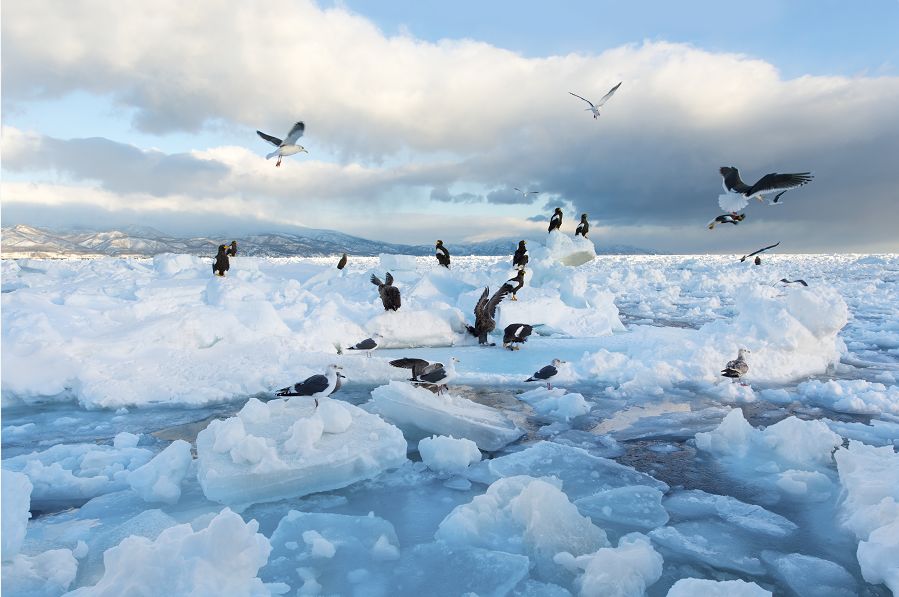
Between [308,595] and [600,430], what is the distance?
4.42 metres

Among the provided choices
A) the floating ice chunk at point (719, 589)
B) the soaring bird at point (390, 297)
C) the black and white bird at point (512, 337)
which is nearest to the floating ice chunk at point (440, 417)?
the floating ice chunk at point (719, 589)

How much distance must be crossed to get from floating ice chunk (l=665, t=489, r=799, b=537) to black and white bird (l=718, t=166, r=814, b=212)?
345cm

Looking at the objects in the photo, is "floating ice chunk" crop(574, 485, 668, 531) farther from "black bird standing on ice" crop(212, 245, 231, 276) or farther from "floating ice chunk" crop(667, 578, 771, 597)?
"black bird standing on ice" crop(212, 245, 231, 276)

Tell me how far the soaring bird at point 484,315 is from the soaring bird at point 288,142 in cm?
609

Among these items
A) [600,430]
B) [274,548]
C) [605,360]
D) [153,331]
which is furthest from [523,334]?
[274,548]

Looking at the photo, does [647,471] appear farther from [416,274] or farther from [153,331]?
[416,274]

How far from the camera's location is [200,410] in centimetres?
754

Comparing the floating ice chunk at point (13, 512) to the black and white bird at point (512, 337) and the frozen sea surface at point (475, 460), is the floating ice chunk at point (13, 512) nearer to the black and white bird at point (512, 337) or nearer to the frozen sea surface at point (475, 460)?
the frozen sea surface at point (475, 460)

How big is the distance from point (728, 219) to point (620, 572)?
542cm

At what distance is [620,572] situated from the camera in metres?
3.19

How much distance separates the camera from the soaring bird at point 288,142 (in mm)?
8359

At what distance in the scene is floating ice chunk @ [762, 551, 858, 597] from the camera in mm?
3249

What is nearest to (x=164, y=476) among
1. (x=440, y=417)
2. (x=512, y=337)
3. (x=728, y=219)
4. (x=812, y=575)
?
(x=440, y=417)

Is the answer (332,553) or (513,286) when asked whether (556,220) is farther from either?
(332,553)
